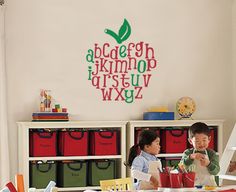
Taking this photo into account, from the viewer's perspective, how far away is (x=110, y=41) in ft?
19.9

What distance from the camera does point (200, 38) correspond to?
6.33 meters

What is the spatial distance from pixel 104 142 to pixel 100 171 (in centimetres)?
30

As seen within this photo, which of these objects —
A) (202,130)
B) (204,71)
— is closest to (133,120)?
(204,71)

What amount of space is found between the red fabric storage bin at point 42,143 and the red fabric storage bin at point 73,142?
8cm

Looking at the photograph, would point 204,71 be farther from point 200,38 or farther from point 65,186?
point 65,186

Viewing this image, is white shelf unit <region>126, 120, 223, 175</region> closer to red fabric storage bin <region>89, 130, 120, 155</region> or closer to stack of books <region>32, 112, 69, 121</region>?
red fabric storage bin <region>89, 130, 120, 155</region>

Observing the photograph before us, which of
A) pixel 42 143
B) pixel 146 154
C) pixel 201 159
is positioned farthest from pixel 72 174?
pixel 201 159

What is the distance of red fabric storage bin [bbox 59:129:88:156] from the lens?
566 cm

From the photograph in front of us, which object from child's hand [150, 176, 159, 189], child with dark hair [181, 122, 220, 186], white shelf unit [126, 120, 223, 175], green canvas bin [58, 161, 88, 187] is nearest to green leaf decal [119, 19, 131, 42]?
white shelf unit [126, 120, 223, 175]

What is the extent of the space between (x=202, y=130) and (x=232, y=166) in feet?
5.78

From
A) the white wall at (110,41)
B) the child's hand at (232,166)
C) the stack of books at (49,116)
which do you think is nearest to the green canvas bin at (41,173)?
the white wall at (110,41)

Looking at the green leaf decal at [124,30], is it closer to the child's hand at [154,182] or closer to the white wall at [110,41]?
the white wall at [110,41]

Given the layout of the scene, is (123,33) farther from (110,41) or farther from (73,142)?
(73,142)

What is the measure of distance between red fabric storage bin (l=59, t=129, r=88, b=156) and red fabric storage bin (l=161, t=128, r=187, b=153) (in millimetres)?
842
